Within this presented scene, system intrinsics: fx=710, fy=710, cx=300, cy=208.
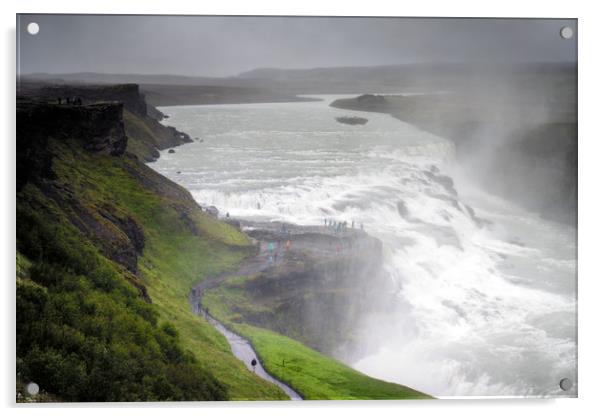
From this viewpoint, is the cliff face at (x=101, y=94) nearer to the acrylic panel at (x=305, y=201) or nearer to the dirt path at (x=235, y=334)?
the acrylic panel at (x=305, y=201)

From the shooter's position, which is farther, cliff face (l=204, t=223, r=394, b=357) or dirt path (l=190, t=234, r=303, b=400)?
cliff face (l=204, t=223, r=394, b=357)

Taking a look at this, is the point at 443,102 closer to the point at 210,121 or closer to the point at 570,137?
the point at 570,137

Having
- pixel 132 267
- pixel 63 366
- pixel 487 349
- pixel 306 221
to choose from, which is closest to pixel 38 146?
pixel 132 267

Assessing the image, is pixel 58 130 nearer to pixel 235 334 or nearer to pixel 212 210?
pixel 212 210

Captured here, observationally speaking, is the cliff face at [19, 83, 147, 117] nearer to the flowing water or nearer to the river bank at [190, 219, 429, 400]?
the flowing water

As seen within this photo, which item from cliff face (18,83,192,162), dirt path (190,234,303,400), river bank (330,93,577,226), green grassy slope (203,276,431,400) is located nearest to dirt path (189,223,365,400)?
dirt path (190,234,303,400)

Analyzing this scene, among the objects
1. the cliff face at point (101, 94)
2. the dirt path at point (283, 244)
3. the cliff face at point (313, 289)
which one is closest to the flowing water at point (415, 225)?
the dirt path at point (283, 244)

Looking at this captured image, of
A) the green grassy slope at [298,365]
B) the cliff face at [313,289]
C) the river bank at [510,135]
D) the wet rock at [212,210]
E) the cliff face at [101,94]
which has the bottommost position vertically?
the green grassy slope at [298,365]
